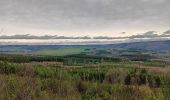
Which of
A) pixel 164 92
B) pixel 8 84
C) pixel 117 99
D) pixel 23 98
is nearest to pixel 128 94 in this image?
pixel 117 99

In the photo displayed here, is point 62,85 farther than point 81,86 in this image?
No

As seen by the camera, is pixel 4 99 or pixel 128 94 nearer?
pixel 4 99

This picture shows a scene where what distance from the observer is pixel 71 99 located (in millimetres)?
11609

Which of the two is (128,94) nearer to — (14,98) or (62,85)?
(62,85)

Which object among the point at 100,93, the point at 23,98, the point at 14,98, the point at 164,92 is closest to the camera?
the point at 23,98

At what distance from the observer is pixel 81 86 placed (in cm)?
2239

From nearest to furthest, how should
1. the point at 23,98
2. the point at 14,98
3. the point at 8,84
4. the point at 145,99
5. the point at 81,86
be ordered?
1. the point at 23,98
2. the point at 14,98
3. the point at 145,99
4. the point at 8,84
5. the point at 81,86

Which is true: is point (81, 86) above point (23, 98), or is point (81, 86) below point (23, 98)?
below

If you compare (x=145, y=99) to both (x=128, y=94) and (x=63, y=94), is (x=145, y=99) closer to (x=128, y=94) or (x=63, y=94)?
(x=128, y=94)

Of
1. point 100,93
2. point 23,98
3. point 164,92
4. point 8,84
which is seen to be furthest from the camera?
point 100,93

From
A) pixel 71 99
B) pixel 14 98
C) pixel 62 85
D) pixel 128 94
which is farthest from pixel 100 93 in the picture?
pixel 14 98

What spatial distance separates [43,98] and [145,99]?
4099 millimetres

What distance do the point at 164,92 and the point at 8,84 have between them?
720 centimetres

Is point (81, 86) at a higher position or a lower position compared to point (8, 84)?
lower
